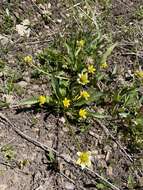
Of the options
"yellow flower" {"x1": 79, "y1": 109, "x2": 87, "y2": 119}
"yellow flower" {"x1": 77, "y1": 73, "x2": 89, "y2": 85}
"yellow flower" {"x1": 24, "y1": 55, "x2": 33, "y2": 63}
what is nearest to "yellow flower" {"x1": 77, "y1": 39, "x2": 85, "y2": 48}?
"yellow flower" {"x1": 77, "y1": 73, "x2": 89, "y2": 85}

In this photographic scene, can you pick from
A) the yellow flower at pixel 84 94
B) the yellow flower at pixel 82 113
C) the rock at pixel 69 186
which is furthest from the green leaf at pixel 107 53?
the rock at pixel 69 186

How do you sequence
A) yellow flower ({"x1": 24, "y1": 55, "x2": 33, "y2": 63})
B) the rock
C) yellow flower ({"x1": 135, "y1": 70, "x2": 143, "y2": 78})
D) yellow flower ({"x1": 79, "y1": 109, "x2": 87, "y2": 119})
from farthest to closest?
yellow flower ({"x1": 135, "y1": 70, "x2": 143, "y2": 78}) → yellow flower ({"x1": 24, "y1": 55, "x2": 33, "y2": 63}) → yellow flower ({"x1": 79, "y1": 109, "x2": 87, "y2": 119}) → the rock

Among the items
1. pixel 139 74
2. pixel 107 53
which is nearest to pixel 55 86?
Answer: pixel 107 53

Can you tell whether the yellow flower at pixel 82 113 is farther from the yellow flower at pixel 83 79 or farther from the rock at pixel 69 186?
the rock at pixel 69 186

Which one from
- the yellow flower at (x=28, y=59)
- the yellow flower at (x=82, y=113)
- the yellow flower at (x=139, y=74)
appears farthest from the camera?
the yellow flower at (x=139, y=74)

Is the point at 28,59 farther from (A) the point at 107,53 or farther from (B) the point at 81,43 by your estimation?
(A) the point at 107,53

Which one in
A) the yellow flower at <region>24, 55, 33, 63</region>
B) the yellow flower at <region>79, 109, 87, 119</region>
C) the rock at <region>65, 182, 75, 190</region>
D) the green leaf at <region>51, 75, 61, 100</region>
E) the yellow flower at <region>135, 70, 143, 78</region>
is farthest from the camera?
the yellow flower at <region>135, 70, 143, 78</region>

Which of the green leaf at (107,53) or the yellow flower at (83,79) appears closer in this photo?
the yellow flower at (83,79)

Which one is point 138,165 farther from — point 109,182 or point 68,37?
point 68,37

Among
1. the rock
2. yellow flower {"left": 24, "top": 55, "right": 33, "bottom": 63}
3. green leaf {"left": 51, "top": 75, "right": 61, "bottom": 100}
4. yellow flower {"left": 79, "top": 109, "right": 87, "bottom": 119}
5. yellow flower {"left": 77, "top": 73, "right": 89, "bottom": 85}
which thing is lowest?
the rock

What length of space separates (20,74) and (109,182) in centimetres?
114

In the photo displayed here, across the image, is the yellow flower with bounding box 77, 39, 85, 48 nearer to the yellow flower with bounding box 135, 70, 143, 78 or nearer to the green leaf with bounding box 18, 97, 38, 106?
the yellow flower with bounding box 135, 70, 143, 78

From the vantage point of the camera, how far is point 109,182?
281cm

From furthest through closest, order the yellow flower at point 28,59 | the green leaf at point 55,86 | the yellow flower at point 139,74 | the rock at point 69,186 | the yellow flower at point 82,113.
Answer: the yellow flower at point 139,74, the yellow flower at point 28,59, the green leaf at point 55,86, the yellow flower at point 82,113, the rock at point 69,186
